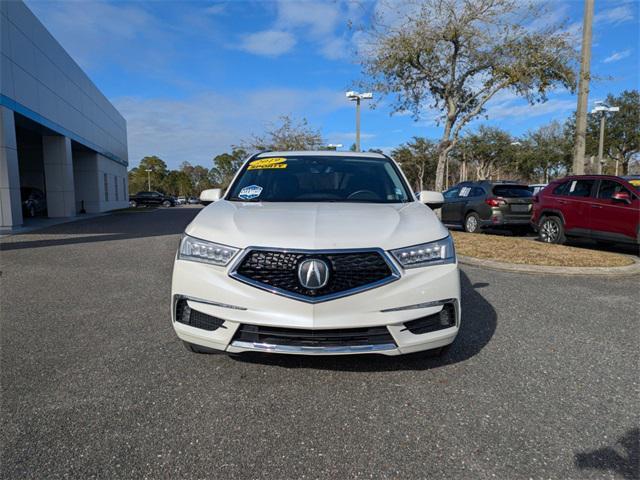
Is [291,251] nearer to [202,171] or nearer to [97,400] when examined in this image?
[97,400]

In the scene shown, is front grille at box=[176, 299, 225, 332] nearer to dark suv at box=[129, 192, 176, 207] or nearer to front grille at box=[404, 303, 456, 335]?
front grille at box=[404, 303, 456, 335]

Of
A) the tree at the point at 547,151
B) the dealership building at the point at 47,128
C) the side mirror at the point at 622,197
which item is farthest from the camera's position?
the tree at the point at 547,151

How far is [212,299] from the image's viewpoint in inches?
102

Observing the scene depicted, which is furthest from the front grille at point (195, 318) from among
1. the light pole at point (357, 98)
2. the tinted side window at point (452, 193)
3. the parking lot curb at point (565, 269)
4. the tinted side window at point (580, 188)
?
the light pole at point (357, 98)

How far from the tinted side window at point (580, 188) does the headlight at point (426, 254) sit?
7.56 meters

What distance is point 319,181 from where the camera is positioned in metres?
3.93

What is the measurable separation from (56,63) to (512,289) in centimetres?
2202

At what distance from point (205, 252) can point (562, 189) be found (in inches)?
359

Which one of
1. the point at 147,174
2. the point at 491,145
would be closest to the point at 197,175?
the point at 147,174

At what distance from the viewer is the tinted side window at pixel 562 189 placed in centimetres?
923

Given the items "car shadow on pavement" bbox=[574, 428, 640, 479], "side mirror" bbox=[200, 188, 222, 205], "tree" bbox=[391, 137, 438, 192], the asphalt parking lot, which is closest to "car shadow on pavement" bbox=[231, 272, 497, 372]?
the asphalt parking lot

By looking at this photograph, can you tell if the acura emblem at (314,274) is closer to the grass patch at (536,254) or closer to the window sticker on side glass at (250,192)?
the window sticker on side glass at (250,192)

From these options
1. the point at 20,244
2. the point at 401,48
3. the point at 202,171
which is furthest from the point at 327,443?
the point at 202,171

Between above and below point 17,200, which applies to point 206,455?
below
